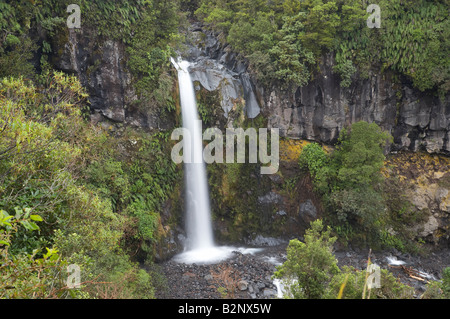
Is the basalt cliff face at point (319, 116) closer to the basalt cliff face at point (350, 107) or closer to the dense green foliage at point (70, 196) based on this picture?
the basalt cliff face at point (350, 107)

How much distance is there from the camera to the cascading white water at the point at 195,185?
1327 centimetres

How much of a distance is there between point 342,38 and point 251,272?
43.3ft

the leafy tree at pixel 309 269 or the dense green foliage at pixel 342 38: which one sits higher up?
the dense green foliage at pixel 342 38

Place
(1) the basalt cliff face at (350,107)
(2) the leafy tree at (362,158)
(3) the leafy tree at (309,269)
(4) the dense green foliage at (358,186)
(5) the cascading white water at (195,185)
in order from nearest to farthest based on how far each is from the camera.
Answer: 1. (3) the leafy tree at (309,269)
2. (2) the leafy tree at (362,158)
3. (4) the dense green foliage at (358,186)
4. (5) the cascading white water at (195,185)
5. (1) the basalt cliff face at (350,107)

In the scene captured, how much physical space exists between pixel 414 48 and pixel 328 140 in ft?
21.7

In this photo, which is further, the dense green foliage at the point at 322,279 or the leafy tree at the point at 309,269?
the leafy tree at the point at 309,269

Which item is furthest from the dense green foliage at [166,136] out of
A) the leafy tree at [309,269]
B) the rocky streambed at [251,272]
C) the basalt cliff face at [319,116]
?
the rocky streambed at [251,272]

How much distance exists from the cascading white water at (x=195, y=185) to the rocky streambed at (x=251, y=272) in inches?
54.6

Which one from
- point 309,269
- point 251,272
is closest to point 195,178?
point 251,272

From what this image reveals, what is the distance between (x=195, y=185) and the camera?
1374cm

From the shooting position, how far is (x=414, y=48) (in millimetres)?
14969

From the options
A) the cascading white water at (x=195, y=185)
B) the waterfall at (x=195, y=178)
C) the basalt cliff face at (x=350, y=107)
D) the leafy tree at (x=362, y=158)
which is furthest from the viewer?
the basalt cliff face at (x=350, y=107)

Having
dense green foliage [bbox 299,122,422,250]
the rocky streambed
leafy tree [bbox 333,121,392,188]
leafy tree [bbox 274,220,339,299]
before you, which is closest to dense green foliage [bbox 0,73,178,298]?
the rocky streambed
